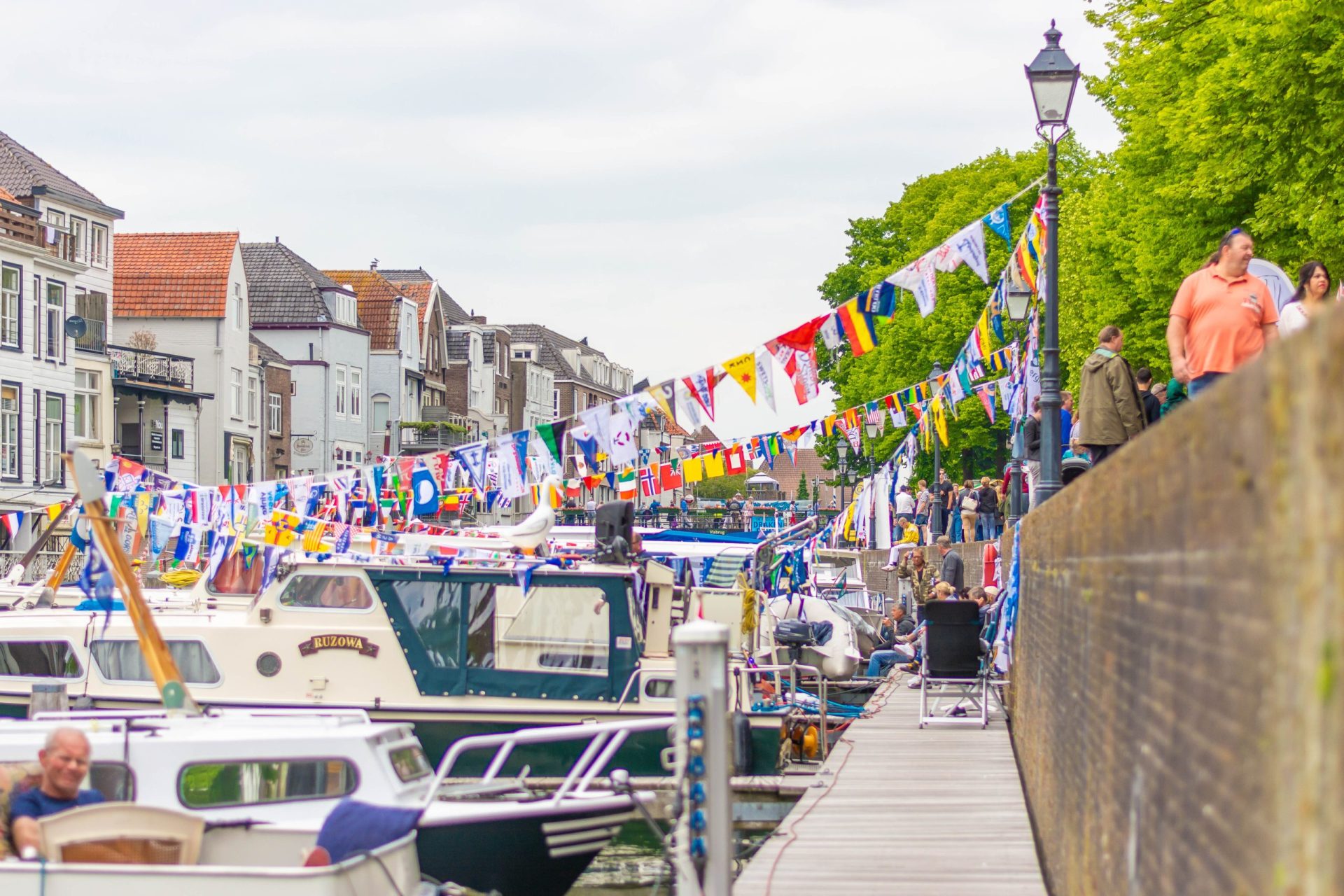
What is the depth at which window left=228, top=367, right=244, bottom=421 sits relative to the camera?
56406 millimetres

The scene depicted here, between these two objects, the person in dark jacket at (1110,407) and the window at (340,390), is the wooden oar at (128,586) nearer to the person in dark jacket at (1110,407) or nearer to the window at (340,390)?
the person in dark jacket at (1110,407)

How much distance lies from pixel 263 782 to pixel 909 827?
4.62 m

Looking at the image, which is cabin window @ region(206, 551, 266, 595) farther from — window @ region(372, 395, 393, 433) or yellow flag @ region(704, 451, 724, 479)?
window @ region(372, 395, 393, 433)

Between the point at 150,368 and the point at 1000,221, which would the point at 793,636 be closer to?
the point at 1000,221

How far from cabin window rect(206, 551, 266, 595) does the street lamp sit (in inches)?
398

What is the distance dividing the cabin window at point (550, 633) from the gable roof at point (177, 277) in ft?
139

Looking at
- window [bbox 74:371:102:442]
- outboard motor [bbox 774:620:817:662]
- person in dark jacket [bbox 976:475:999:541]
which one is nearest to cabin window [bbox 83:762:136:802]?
outboard motor [bbox 774:620:817:662]

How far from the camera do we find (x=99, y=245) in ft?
163

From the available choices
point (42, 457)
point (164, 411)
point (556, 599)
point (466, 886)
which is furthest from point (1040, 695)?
point (164, 411)

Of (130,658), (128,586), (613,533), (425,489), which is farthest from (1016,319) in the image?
(128,586)

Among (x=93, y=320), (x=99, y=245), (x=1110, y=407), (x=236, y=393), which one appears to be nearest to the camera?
(x=1110, y=407)

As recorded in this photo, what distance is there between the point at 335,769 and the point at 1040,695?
16.0 ft

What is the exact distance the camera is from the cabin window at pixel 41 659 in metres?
16.3

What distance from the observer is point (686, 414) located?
18.0m
